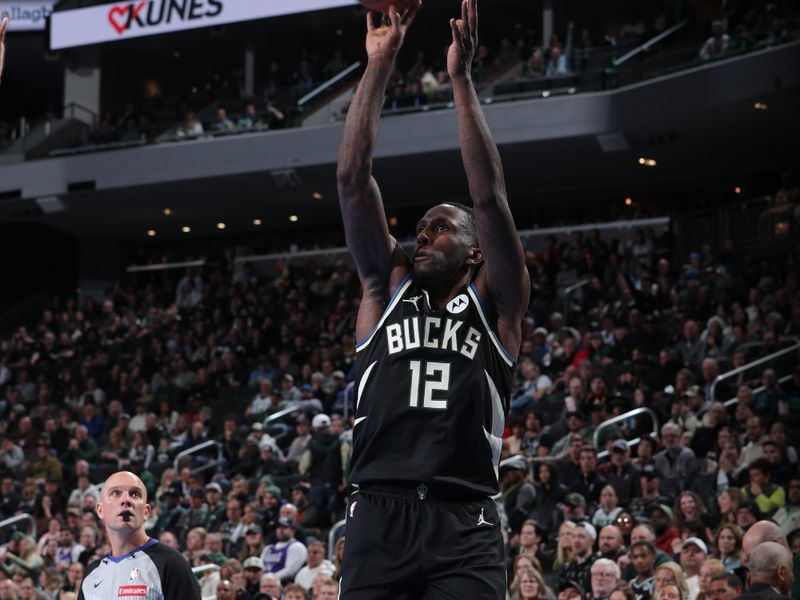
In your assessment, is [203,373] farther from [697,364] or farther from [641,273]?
[697,364]

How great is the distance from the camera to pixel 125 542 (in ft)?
18.6

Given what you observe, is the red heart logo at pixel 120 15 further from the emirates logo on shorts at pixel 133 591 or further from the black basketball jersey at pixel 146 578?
the emirates logo on shorts at pixel 133 591

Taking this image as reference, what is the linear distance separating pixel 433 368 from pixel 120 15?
73.5 ft

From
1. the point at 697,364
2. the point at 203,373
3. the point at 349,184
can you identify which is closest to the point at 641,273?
the point at 697,364

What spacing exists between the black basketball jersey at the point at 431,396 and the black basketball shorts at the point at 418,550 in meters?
0.07

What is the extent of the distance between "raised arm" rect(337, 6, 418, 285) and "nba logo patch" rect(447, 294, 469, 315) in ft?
0.82

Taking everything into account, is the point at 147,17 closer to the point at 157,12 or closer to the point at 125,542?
the point at 157,12

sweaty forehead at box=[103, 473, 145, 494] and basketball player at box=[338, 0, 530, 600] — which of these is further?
sweaty forehead at box=[103, 473, 145, 494]

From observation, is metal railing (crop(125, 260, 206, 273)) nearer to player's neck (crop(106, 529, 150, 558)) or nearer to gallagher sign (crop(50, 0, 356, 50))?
gallagher sign (crop(50, 0, 356, 50))

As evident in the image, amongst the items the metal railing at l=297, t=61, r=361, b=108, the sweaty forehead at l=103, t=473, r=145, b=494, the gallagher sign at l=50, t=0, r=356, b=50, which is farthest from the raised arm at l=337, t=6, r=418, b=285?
the gallagher sign at l=50, t=0, r=356, b=50

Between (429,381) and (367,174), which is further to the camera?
(367,174)

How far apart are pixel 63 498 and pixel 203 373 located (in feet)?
12.0

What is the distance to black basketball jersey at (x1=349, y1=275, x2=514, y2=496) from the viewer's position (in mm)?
3863

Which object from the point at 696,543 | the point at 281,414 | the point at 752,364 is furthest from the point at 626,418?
the point at 281,414
